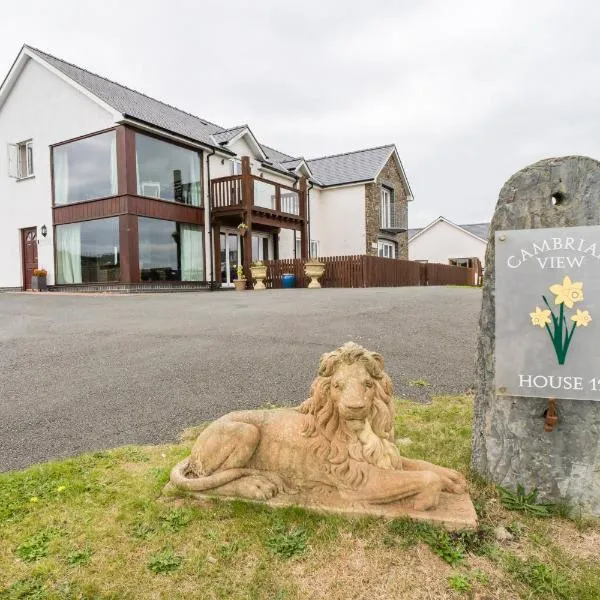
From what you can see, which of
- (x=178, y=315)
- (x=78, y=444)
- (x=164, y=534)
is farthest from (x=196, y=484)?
(x=178, y=315)

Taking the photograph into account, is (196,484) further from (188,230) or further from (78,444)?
(188,230)

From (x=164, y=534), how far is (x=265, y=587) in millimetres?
628

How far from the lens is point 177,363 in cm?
579

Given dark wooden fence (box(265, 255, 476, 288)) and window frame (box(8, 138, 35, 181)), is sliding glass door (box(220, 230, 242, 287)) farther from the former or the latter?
window frame (box(8, 138, 35, 181))

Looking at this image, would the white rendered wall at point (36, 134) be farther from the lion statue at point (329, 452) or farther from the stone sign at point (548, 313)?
the stone sign at point (548, 313)

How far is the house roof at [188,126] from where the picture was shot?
17.7 m

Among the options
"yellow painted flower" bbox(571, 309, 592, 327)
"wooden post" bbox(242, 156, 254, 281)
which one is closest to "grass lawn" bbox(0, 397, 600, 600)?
"yellow painted flower" bbox(571, 309, 592, 327)

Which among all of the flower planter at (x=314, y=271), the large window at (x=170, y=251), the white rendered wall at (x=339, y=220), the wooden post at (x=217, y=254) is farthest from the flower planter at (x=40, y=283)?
the white rendered wall at (x=339, y=220)

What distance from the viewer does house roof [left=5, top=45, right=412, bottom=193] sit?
17656 mm

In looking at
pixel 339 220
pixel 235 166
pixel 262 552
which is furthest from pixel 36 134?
pixel 262 552

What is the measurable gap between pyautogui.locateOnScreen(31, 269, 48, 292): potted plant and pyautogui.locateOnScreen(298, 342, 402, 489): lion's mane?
62.1 ft

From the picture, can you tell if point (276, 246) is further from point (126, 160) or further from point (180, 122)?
point (126, 160)

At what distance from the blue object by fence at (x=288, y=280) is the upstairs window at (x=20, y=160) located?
38.1 ft

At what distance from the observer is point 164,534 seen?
226 cm
